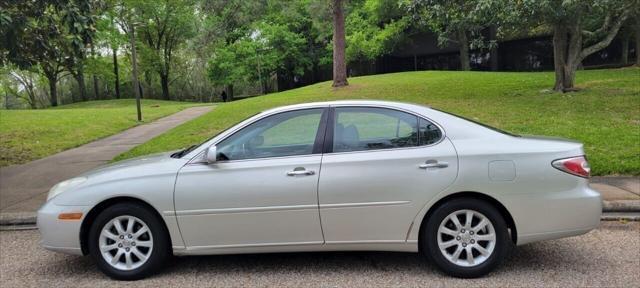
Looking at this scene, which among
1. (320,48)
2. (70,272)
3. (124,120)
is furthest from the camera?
(320,48)

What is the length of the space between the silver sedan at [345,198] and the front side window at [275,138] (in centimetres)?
1

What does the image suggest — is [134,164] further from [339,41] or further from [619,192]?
[339,41]

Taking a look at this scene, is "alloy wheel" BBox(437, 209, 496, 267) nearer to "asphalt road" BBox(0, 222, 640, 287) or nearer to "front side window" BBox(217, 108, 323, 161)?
"asphalt road" BBox(0, 222, 640, 287)

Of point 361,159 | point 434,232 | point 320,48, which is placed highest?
point 320,48

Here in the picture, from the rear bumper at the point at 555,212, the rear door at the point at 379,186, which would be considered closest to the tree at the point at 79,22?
the rear door at the point at 379,186

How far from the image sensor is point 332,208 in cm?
431

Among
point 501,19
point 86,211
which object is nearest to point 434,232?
point 86,211

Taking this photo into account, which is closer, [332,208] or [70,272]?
[332,208]

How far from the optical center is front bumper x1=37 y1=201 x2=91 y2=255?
14.7 ft

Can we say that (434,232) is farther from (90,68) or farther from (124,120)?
(90,68)

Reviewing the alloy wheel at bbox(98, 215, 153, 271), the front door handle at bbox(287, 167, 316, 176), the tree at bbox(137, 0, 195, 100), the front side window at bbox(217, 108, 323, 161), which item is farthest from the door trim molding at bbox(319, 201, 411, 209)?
the tree at bbox(137, 0, 195, 100)

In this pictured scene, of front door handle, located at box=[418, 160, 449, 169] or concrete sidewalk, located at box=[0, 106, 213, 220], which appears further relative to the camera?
concrete sidewalk, located at box=[0, 106, 213, 220]

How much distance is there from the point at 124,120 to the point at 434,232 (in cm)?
1863

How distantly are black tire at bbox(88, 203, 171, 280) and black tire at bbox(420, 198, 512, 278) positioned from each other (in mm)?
2293
